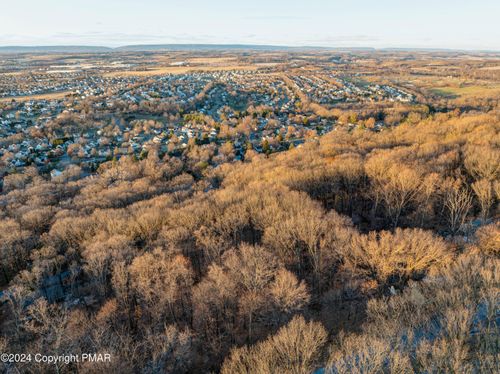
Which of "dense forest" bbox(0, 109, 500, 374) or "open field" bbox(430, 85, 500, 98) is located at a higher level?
"open field" bbox(430, 85, 500, 98)

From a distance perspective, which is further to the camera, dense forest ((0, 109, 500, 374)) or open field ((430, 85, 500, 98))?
open field ((430, 85, 500, 98))

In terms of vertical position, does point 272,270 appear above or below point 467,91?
below

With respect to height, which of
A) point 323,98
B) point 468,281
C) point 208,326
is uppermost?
point 323,98

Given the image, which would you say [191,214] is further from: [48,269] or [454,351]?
[454,351]

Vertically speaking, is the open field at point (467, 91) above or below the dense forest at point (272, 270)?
above

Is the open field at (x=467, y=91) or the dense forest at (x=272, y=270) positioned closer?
the dense forest at (x=272, y=270)

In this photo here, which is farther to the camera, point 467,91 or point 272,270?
point 467,91

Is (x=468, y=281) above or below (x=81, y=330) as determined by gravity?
above

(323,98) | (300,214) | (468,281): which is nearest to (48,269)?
(300,214)
